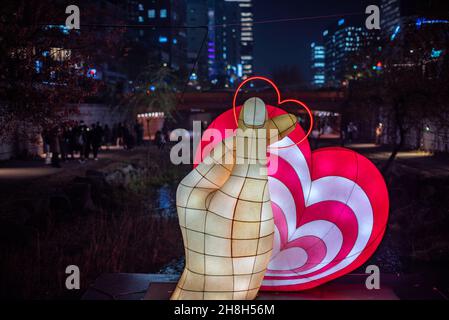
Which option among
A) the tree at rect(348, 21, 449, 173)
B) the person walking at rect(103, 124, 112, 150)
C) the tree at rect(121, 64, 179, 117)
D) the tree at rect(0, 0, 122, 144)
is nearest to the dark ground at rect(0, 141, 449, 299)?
the tree at rect(0, 0, 122, 144)

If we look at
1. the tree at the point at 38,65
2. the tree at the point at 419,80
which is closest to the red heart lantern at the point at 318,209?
the tree at the point at 38,65

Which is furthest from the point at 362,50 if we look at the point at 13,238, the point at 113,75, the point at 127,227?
the point at 113,75

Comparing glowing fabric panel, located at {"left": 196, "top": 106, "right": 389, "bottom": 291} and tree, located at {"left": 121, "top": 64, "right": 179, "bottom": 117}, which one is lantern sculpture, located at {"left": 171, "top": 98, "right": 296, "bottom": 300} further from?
tree, located at {"left": 121, "top": 64, "right": 179, "bottom": 117}

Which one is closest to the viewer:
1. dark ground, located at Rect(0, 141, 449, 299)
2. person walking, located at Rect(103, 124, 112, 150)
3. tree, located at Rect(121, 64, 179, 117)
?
dark ground, located at Rect(0, 141, 449, 299)

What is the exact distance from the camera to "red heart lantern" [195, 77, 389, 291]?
6051 millimetres

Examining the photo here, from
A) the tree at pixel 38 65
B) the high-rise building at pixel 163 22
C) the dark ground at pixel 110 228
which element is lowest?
the dark ground at pixel 110 228

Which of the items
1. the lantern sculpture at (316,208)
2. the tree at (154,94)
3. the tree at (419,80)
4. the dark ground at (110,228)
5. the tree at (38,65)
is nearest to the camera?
the lantern sculpture at (316,208)

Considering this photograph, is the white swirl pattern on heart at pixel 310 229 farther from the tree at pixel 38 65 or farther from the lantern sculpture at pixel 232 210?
the tree at pixel 38 65

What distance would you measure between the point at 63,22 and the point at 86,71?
3.38 feet

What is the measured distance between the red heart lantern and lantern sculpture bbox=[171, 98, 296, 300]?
2.32ft

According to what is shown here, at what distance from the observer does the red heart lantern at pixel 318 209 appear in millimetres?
6051

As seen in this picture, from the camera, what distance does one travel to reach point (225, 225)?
5.19 m

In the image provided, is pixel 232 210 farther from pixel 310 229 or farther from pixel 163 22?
pixel 163 22

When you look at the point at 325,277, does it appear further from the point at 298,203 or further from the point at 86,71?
the point at 86,71
